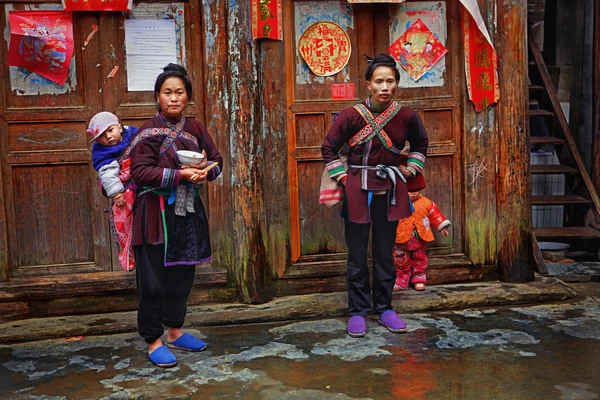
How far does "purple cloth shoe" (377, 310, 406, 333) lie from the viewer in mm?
5254

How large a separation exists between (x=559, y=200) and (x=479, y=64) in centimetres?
215

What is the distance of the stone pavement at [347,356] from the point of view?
4.24m

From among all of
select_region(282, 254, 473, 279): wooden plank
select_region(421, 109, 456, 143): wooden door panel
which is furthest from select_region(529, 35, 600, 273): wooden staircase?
select_region(282, 254, 473, 279): wooden plank

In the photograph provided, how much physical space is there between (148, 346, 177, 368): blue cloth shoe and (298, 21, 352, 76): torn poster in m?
2.61

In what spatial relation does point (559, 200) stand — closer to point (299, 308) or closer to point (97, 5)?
point (299, 308)

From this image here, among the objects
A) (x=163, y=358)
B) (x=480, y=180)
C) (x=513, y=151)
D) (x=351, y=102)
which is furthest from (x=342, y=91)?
(x=163, y=358)

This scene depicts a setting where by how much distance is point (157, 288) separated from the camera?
15.1ft

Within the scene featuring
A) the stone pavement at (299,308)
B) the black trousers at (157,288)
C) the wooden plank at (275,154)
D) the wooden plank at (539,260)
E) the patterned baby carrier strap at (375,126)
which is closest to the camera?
the black trousers at (157,288)

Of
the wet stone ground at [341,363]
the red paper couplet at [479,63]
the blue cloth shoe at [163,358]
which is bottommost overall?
the wet stone ground at [341,363]

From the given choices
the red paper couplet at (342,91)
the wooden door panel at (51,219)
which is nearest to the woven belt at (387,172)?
the red paper couplet at (342,91)

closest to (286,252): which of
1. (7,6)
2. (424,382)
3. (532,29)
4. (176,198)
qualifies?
(176,198)

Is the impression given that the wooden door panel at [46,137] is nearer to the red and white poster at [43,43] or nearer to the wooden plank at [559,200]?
the red and white poster at [43,43]

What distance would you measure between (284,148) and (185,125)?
4.87 feet

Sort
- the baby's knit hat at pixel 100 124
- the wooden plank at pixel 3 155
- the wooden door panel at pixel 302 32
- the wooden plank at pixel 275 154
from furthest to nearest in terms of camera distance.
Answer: the wooden door panel at pixel 302 32 → the wooden plank at pixel 275 154 → the wooden plank at pixel 3 155 → the baby's knit hat at pixel 100 124
